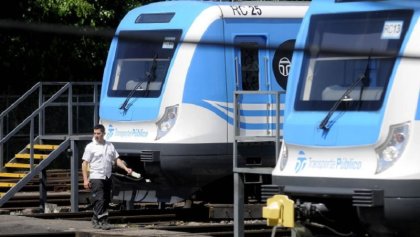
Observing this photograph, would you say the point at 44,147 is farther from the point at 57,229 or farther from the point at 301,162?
the point at 301,162

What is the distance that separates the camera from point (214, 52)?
17.2 meters

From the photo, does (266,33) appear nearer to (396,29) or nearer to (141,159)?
(141,159)

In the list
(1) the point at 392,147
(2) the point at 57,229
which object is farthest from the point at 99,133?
(1) the point at 392,147

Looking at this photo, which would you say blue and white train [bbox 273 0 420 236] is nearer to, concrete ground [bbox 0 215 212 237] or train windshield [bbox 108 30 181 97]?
concrete ground [bbox 0 215 212 237]

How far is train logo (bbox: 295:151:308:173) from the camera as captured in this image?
494 inches

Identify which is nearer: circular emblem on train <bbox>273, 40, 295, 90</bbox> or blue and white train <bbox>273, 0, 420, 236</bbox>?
blue and white train <bbox>273, 0, 420, 236</bbox>

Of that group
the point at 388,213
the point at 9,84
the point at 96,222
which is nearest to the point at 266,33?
the point at 96,222

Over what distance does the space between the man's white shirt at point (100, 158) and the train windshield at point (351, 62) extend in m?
5.05

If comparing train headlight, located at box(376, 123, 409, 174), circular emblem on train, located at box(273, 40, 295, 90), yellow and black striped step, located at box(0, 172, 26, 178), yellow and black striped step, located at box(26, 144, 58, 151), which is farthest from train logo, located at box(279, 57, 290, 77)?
yellow and black striped step, located at box(0, 172, 26, 178)

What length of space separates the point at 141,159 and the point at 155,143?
1.31 ft

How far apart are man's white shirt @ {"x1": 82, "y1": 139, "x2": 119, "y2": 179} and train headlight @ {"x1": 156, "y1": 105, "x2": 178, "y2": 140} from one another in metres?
0.81

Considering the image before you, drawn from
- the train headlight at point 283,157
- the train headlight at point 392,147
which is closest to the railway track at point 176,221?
the train headlight at point 283,157

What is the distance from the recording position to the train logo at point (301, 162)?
41.2 ft

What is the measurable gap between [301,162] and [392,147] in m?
1.21
